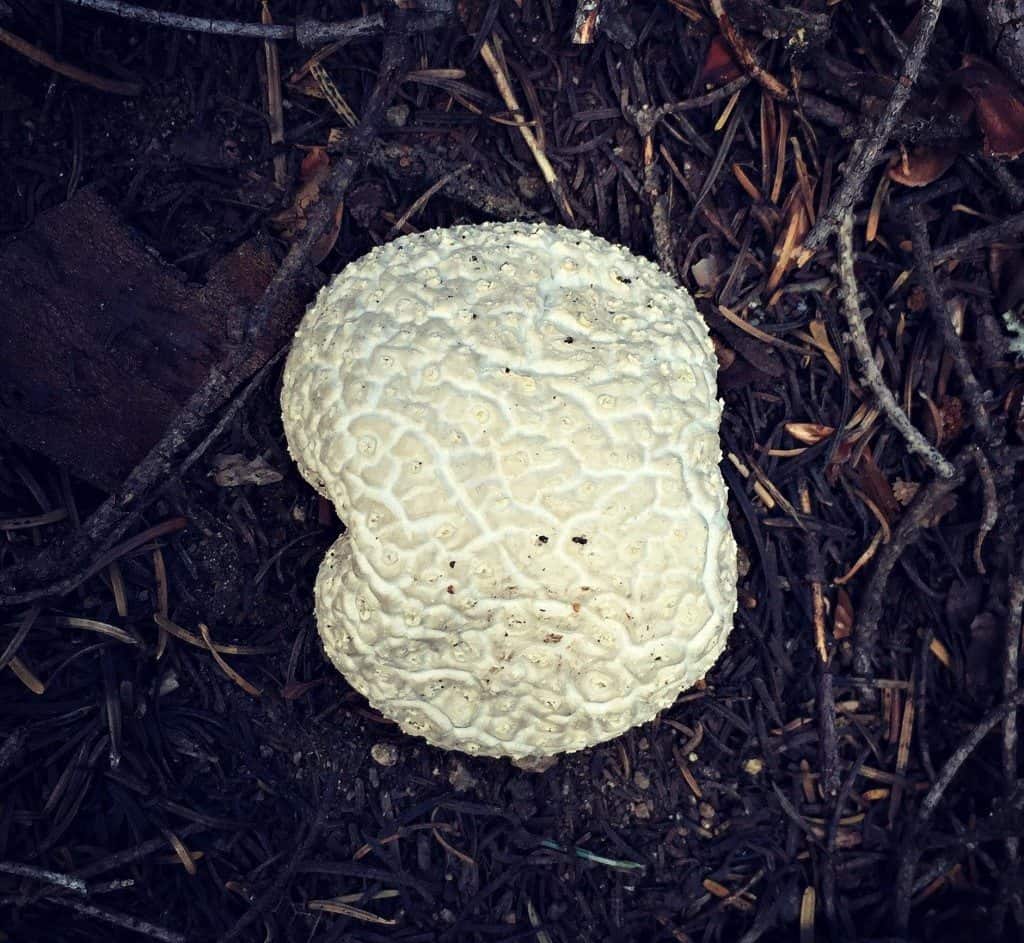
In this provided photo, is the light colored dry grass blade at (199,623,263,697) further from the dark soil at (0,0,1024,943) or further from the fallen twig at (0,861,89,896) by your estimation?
the fallen twig at (0,861,89,896)

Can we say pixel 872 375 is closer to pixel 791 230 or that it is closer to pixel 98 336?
pixel 791 230

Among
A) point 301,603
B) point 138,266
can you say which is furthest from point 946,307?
point 138,266

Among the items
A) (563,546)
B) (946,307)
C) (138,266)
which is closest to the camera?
(563,546)

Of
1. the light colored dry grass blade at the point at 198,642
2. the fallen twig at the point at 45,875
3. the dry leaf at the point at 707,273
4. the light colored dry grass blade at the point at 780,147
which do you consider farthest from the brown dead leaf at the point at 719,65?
the fallen twig at the point at 45,875

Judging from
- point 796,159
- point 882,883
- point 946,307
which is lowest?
point 882,883

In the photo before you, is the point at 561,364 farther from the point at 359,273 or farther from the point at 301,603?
the point at 301,603

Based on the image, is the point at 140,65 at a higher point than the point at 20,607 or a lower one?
higher
